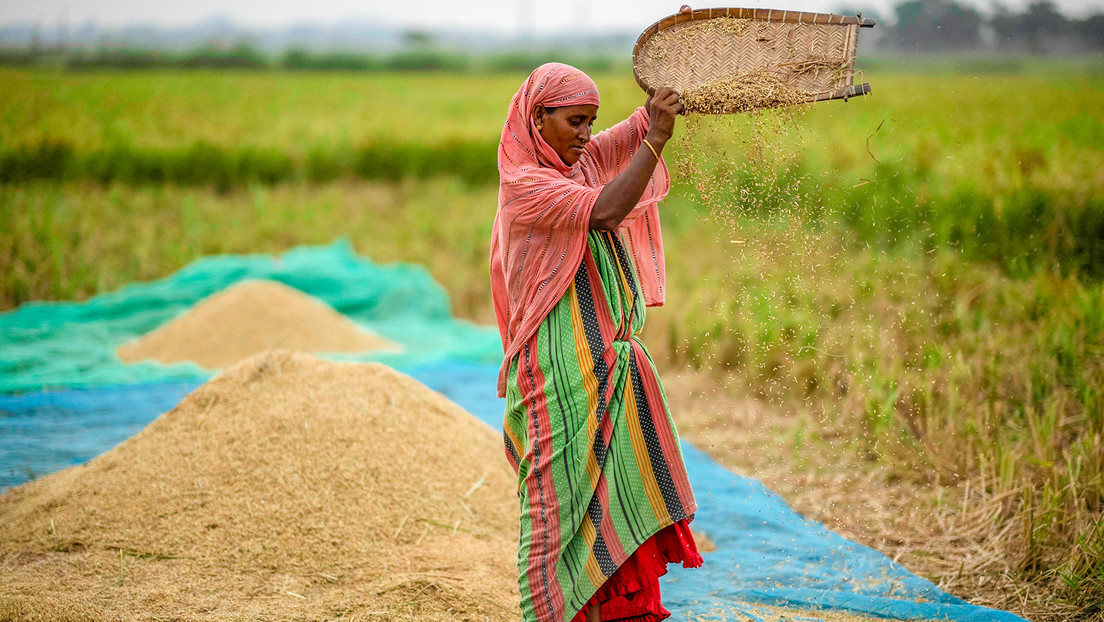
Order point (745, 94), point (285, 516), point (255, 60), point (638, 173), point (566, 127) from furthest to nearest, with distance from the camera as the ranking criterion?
point (255, 60) → point (285, 516) → point (745, 94) → point (566, 127) → point (638, 173)

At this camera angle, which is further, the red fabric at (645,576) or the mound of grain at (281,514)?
the mound of grain at (281,514)

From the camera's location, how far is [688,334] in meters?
5.17

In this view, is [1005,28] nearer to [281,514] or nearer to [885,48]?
[885,48]

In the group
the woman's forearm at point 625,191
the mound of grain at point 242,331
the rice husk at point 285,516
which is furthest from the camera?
the mound of grain at point 242,331

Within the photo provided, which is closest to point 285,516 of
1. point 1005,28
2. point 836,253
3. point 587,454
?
point 587,454

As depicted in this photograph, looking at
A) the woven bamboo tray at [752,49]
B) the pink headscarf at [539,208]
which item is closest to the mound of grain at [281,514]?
the pink headscarf at [539,208]

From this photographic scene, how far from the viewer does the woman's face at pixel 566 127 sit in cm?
179

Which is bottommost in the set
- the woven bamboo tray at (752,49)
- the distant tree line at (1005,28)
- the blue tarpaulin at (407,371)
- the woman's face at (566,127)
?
the blue tarpaulin at (407,371)

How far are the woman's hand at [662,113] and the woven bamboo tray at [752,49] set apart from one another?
12 centimetres

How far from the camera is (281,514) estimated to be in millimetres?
2639

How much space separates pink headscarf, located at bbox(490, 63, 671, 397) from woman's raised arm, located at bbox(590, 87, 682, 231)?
3 cm

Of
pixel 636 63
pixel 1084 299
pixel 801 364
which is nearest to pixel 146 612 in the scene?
pixel 636 63

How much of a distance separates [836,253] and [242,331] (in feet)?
10.9

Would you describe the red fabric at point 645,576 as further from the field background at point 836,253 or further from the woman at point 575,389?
the field background at point 836,253
